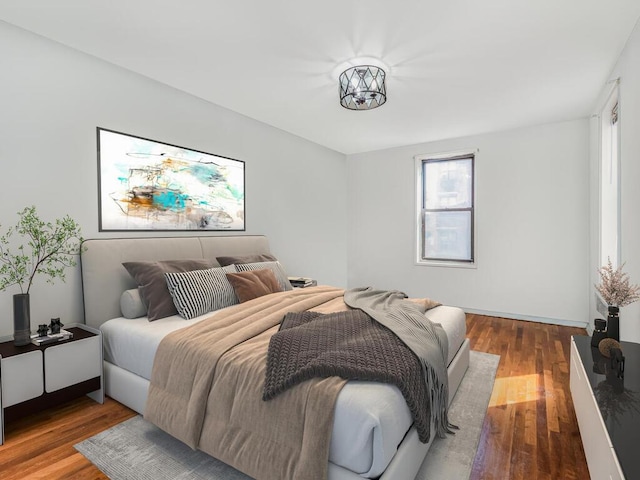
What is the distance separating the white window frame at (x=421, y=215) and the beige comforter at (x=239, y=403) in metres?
3.49

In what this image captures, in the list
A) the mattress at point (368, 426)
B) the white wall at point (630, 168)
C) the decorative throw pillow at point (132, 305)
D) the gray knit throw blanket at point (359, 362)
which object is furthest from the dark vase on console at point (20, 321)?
the white wall at point (630, 168)

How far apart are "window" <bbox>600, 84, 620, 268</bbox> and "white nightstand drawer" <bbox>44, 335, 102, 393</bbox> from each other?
438cm

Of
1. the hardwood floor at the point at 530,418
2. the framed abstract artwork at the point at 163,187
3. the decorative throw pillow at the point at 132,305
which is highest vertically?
the framed abstract artwork at the point at 163,187

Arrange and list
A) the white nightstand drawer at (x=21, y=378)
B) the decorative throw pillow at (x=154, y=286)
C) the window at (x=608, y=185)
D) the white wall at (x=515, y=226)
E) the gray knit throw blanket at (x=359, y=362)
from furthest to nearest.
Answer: the white wall at (x=515, y=226) → the window at (x=608, y=185) → the decorative throw pillow at (x=154, y=286) → the white nightstand drawer at (x=21, y=378) → the gray knit throw blanket at (x=359, y=362)

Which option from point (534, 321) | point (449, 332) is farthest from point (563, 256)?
point (449, 332)

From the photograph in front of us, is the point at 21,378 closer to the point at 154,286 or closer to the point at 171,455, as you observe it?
the point at 154,286

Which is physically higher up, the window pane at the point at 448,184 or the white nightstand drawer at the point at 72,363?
the window pane at the point at 448,184

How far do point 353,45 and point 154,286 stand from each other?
2276 mm

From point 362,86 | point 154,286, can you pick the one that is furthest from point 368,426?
point 362,86

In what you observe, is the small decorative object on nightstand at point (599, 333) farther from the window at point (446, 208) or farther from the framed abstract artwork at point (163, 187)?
the framed abstract artwork at point (163, 187)

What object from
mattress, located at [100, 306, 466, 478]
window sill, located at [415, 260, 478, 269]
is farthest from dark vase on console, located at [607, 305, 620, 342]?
window sill, located at [415, 260, 478, 269]

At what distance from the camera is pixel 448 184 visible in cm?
504

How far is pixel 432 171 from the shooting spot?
5.17 metres

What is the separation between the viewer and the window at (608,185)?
323 cm
